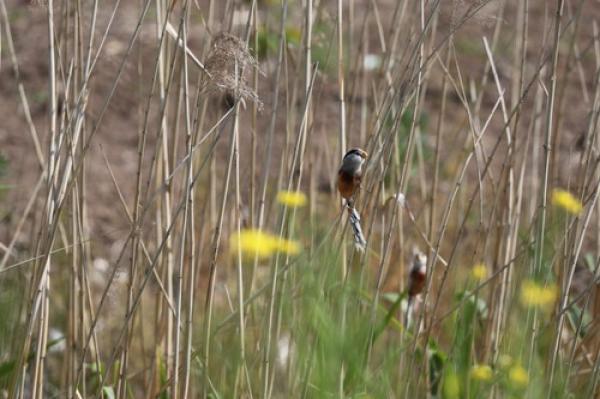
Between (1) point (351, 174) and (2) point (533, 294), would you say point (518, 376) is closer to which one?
(2) point (533, 294)

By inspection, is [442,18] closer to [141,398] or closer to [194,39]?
[194,39]

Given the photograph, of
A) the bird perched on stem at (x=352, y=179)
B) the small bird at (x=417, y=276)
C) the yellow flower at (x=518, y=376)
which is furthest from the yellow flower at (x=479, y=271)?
the bird perched on stem at (x=352, y=179)

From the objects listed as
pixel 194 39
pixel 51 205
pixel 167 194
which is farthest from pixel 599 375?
pixel 194 39

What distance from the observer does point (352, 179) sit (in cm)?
148

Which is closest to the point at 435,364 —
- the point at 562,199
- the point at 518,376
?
the point at 562,199

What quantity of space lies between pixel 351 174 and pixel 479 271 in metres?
0.45

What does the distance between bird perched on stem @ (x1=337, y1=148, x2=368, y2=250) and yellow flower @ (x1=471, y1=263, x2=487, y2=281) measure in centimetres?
38

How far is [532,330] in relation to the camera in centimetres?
155

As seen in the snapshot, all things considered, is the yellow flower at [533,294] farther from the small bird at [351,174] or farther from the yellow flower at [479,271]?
the small bird at [351,174]

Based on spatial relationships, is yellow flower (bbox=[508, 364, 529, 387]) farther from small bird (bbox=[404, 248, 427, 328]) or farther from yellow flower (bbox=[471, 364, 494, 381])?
small bird (bbox=[404, 248, 427, 328])

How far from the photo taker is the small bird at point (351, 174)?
58.2 inches

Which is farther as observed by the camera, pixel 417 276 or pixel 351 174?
pixel 417 276

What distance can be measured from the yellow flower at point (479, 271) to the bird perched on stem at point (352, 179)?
382mm

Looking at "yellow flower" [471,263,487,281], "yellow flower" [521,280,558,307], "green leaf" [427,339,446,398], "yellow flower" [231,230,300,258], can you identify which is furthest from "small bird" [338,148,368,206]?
"green leaf" [427,339,446,398]
